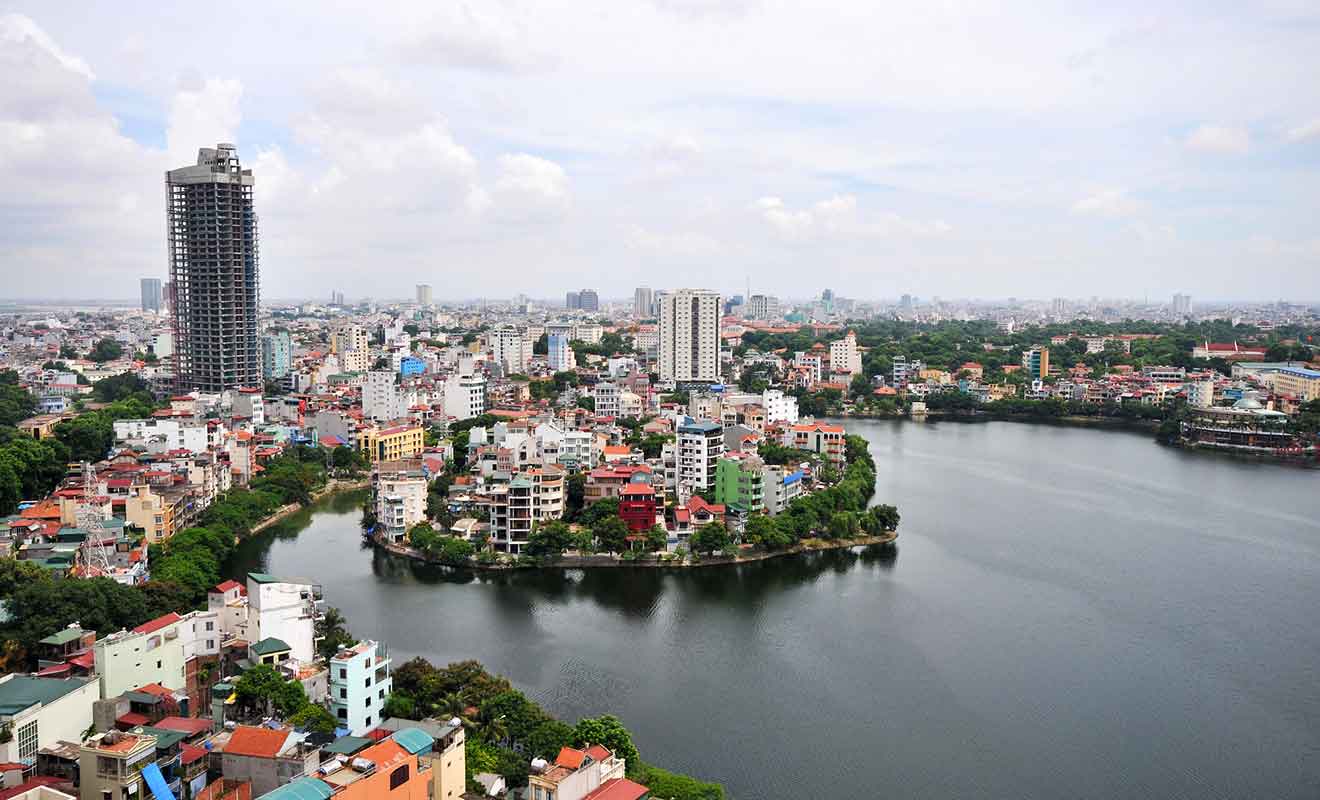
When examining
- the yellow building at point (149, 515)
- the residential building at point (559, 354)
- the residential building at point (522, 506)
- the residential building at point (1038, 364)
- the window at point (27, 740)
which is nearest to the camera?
the window at point (27, 740)

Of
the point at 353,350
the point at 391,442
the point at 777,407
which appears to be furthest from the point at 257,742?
the point at 353,350

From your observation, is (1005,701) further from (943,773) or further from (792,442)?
(792,442)

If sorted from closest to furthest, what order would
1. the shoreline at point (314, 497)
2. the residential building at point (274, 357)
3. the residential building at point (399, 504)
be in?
the residential building at point (399, 504) < the shoreline at point (314, 497) < the residential building at point (274, 357)

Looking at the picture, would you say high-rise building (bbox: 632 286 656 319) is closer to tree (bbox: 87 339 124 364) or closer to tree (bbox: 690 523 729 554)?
tree (bbox: 87 339 124 364)

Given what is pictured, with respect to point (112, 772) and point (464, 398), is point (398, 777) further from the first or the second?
point (464, 398)

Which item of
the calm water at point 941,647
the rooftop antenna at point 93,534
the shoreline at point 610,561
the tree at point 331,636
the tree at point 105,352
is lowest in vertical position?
the calm water at point 941,647

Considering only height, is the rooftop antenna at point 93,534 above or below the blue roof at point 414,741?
above

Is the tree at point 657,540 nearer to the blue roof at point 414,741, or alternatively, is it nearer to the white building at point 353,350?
the blue roof at point 414,741

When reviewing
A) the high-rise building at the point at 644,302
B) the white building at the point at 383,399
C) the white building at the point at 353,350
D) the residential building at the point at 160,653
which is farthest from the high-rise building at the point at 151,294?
the residential building at the point at 160,653
